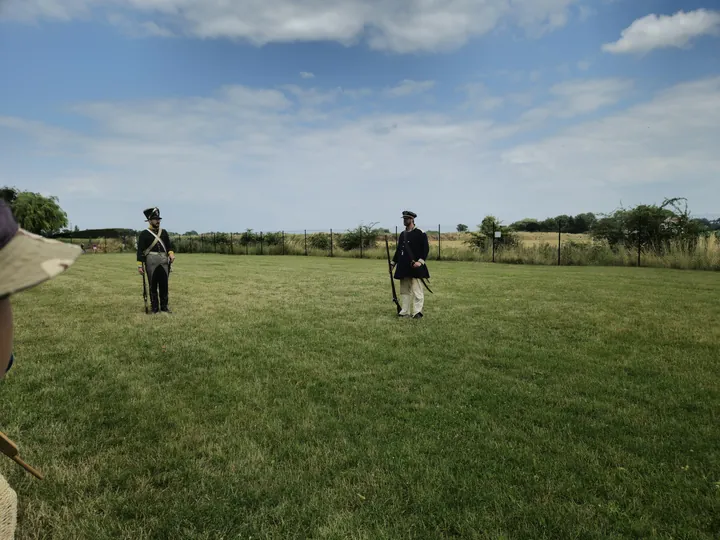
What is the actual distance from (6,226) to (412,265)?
28.6ft

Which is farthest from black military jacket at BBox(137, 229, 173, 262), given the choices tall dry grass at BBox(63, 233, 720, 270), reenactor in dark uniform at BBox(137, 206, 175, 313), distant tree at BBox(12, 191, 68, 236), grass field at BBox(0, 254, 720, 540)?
distant tree at BBox(12, 191, 68, 236)

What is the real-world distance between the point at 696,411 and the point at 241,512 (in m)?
4.59

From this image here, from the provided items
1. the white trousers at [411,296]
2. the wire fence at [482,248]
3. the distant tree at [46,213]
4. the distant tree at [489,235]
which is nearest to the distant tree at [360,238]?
the wire fence at [482,248]

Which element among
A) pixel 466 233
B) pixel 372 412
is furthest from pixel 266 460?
pixel 466 233

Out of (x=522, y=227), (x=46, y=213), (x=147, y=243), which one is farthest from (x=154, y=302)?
(x=46, y=213)

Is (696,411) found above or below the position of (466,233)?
below

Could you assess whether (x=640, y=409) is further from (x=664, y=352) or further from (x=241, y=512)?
(x=241, y=512)

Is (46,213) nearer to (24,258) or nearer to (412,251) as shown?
(412,251)

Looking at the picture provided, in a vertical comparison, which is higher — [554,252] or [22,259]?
[22,259]

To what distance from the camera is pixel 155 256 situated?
10.1m

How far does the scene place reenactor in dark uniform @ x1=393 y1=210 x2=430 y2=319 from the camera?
972cm

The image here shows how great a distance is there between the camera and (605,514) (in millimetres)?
3029

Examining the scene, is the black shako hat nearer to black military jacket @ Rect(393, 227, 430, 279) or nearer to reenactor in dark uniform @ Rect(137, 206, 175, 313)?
reenactor in dark uniform @ Rect(137, 206, 175, 313)

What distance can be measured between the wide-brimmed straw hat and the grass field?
2290 millimetres
